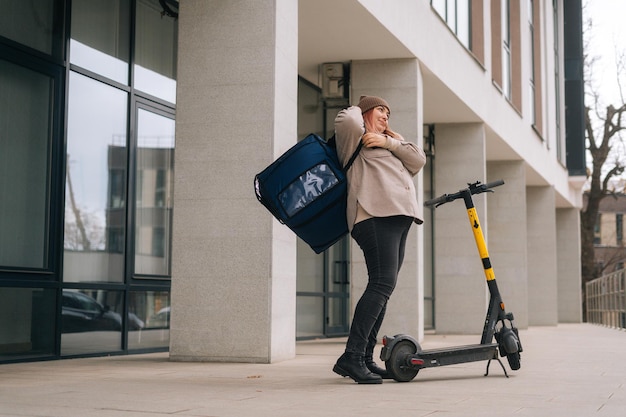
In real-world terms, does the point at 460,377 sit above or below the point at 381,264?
below

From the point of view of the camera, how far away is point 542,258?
28359 mm

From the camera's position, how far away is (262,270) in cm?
891

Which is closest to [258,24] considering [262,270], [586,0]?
[262,270]

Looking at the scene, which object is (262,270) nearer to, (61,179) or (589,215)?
(61,179)

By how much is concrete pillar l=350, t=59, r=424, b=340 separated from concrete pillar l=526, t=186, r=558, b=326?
14.3m

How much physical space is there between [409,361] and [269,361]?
7.42 ft

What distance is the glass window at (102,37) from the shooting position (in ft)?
33.9

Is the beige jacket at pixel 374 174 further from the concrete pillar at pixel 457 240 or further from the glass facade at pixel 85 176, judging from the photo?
the concrete pillar at pixel 457 240

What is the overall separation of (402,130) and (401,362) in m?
7.99

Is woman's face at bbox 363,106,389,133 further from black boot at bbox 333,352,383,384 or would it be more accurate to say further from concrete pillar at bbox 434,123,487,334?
concrete pillar at bbox 434,123,487,334

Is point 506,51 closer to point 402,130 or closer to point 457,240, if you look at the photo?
point 457,240

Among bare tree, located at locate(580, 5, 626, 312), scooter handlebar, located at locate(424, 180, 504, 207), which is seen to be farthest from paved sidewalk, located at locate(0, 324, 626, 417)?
bare tree, located at locate(580, 5, 626, 312)

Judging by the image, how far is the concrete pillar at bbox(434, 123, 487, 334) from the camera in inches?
739

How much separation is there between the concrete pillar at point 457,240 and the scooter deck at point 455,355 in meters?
11.5
